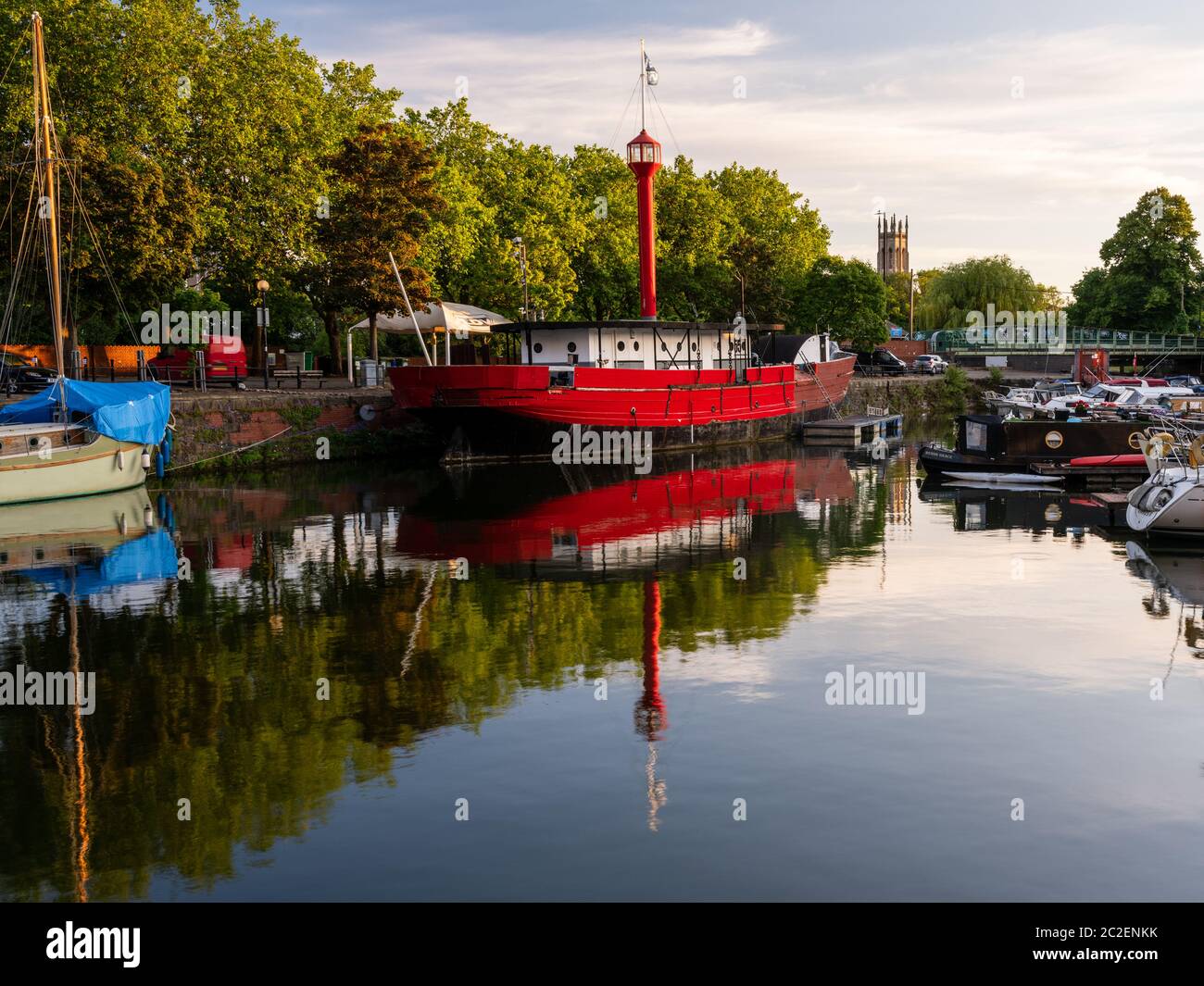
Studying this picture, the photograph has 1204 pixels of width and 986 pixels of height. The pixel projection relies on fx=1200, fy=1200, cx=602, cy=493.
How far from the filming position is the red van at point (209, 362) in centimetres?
4703

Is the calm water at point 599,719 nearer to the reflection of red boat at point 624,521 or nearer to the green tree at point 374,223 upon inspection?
the reflection of red boat at point 624,521

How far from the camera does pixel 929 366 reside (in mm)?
83750

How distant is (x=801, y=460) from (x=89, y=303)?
90.4ft

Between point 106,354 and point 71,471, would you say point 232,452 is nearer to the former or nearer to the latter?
point 71,471

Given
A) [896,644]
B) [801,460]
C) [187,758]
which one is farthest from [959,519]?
[187,758]

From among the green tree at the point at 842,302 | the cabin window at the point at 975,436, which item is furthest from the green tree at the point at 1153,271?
the cabin window at the point at 975,436

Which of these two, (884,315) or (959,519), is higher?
(884,315)

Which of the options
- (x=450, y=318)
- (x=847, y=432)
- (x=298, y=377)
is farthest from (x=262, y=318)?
(x=847, y=432)

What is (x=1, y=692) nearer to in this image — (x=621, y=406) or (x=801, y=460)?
(x=621, y=406)

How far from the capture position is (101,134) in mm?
46594

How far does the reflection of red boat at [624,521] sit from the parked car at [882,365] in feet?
136

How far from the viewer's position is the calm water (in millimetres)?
9734

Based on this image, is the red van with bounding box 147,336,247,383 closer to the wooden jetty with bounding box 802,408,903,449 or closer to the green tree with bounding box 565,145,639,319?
the green tree with bounding box 565,145,639,319

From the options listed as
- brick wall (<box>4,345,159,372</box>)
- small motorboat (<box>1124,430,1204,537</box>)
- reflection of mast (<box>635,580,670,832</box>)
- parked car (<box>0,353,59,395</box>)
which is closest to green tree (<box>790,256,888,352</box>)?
brick wall (<box>4,345,159,372</box>)
